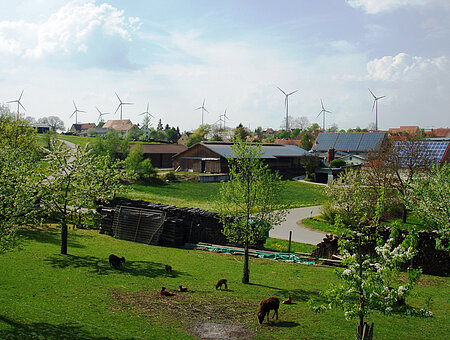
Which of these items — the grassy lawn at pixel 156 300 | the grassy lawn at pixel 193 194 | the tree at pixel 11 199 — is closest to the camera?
the grassy lawn at pixel 156 300

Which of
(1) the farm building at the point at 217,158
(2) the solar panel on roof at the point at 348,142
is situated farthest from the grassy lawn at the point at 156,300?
(2) the solar panel on roof at the point at 348,142

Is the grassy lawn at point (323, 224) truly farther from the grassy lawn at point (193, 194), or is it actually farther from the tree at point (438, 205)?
the tree at point (438, 205)

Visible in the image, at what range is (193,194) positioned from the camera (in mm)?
63406

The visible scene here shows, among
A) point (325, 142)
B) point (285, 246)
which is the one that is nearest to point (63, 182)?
point (285, 246)

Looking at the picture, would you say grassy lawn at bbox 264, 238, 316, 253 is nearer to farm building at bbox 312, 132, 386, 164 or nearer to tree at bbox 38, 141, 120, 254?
tree at bbox 38, 141, 120, 254

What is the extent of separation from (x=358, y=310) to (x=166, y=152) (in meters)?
94.9

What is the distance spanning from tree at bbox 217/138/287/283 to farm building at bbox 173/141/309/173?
58055 millimetres

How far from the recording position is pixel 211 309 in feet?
51.8

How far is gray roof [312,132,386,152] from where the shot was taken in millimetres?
101463

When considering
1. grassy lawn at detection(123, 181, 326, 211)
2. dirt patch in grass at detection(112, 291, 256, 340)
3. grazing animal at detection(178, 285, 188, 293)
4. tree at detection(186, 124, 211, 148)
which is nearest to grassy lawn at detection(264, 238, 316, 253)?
grazing animal at detection(178, 285, 188, 293)

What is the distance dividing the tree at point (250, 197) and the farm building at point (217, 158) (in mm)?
58055

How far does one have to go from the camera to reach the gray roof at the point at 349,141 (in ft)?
333

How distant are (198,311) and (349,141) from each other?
97.9 meters

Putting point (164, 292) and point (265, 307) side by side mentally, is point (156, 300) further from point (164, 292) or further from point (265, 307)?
point (265, 307)
